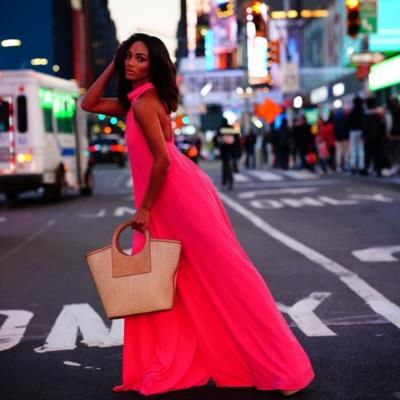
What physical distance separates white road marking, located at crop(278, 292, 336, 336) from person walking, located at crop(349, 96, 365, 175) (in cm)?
1961

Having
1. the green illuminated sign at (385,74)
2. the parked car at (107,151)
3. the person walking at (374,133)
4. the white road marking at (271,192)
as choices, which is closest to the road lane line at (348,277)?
the white road marking at (271,192)

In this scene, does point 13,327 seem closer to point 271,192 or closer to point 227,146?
point 271,192

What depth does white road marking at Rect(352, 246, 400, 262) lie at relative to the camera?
33.9 ft

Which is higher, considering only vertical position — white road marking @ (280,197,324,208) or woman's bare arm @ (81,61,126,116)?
woman's bare arm @ (81,61,126,116)

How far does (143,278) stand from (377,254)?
647 centimetres

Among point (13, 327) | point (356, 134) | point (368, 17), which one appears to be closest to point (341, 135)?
point (356, 134)

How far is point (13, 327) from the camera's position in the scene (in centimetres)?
696

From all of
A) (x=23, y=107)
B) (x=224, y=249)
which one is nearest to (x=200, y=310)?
(x=224, y=249)

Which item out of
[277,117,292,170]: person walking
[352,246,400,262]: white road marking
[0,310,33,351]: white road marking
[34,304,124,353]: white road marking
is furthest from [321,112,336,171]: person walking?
[34,304,124,353]: white road marking

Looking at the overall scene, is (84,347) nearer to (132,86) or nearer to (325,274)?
(132,86)

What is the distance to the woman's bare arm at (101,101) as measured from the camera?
4.98 meters

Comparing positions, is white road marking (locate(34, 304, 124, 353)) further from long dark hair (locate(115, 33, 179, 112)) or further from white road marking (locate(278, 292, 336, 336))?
long dark hair (locate(115, 33, 179, 112))

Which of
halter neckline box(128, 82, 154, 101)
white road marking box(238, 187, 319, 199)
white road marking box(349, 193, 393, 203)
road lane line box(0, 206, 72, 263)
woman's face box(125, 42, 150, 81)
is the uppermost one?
woman's face box(125, 42, 150, 81)

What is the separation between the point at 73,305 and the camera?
25.7 ft
